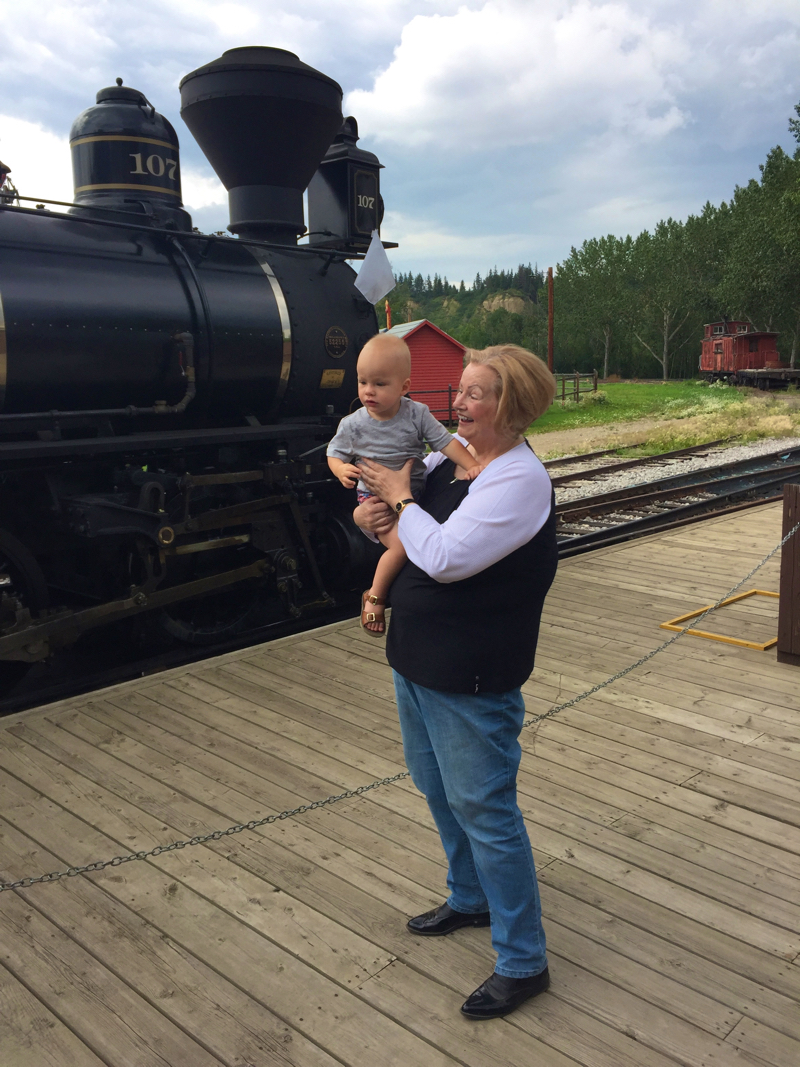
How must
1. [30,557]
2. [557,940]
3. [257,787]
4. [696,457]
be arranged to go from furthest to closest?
[696,457] < [30,557] < [257,787] < [557,940]

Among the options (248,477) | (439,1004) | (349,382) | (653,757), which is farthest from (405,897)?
(349,382)

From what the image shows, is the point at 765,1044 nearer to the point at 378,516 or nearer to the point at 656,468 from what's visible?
the point at 378,516

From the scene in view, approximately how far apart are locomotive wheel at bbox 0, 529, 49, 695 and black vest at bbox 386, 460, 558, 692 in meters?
3.58

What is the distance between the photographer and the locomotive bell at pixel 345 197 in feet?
24.9

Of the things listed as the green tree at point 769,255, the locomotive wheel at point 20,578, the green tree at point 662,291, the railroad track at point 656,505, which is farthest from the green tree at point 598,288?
the locomotive wheel at point 20,578

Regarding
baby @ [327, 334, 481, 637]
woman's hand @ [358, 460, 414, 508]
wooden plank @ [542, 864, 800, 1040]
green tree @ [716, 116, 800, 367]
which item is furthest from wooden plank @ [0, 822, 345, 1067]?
green tree @ [716, 116, 800, 367]

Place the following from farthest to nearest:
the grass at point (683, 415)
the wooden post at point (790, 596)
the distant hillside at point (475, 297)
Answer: the distant hillside at point (475, 297), the grass at point (683, 415), the wooden post at point (790, 596)

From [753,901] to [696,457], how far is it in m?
15.2

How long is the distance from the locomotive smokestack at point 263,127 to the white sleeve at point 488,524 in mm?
5348

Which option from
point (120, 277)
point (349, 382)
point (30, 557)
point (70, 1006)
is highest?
point (120, 277)

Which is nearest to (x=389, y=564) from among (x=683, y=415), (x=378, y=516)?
(x=378, y=516)

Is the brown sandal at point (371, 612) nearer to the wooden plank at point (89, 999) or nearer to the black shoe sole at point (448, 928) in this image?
the black shoe sole at point (448, 928)

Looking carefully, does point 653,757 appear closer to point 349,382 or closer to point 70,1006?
point 70,1006

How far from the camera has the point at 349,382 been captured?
7.34 m
